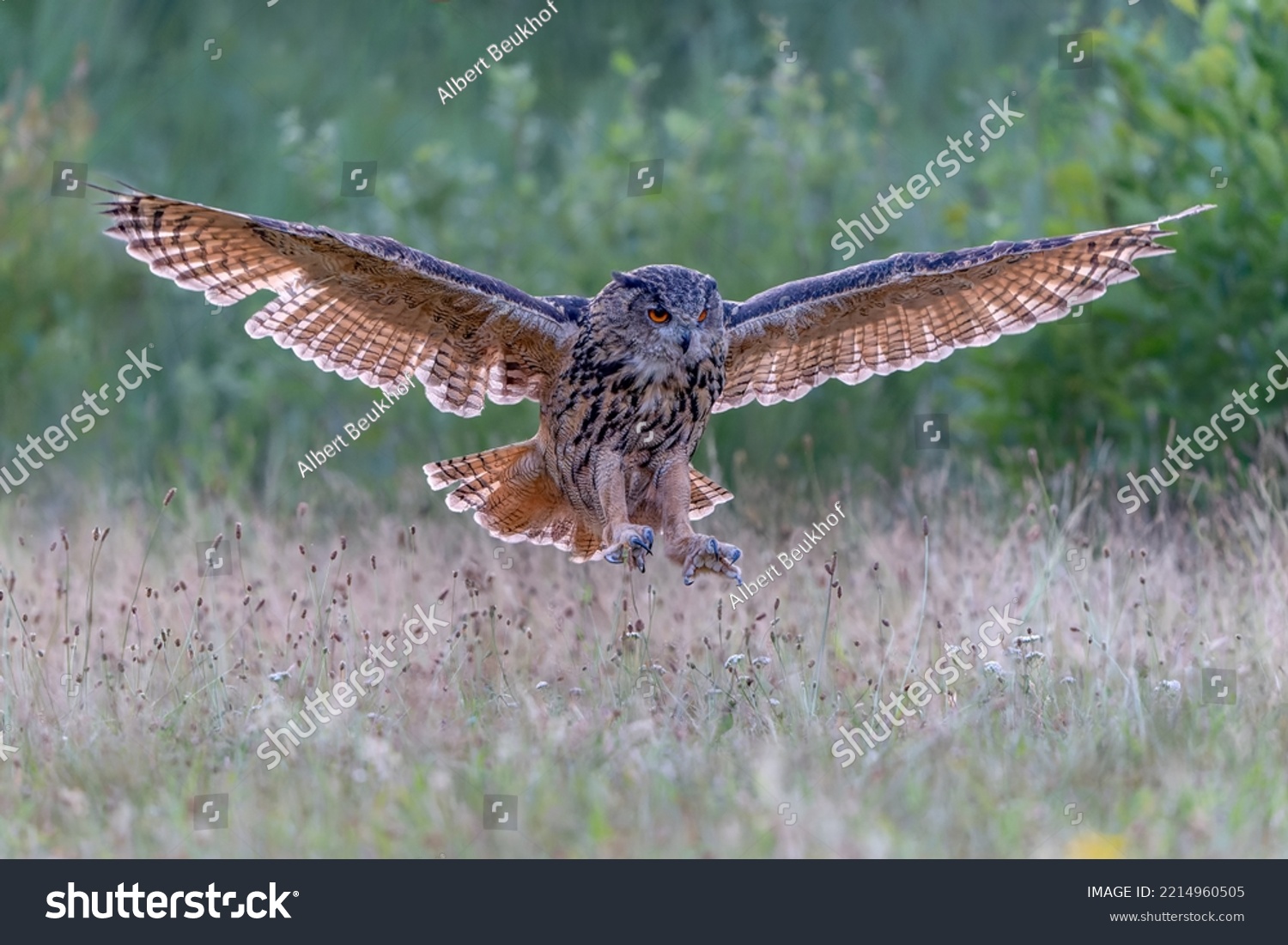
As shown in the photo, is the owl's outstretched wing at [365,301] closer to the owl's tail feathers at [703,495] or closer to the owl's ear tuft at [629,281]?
the owl's ear tuft at [629,281]

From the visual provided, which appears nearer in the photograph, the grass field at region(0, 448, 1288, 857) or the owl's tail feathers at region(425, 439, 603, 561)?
the grass field at region(0, 448, 1288, 857)

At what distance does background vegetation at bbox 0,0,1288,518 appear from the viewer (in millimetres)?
9062

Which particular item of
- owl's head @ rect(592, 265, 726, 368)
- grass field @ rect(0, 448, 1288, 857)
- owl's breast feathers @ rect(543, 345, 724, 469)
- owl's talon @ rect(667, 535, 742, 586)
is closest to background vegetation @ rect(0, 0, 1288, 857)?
grass field @ rect(0, 448, 1288, 857)

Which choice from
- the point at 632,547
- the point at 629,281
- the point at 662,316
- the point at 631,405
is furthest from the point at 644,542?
the point at 629,281

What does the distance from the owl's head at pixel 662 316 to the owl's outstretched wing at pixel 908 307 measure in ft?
1.41

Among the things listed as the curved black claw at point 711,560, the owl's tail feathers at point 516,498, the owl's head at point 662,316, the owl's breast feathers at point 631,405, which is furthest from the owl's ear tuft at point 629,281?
the curved black claw at point 711,560

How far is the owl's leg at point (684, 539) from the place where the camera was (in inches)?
258

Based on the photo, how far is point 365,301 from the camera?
700cm

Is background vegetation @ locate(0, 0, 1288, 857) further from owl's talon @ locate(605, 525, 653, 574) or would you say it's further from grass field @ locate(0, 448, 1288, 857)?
owl's talon @ locate(605, 525, 653, 574)

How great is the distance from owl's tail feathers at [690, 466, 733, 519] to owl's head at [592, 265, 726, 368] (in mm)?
751

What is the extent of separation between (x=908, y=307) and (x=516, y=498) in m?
1.94

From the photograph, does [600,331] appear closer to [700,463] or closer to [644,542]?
[644,542]

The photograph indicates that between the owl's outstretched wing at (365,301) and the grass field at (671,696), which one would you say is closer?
the grass field at (671,696)

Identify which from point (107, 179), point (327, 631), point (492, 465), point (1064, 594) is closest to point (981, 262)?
point (1064, 594)
